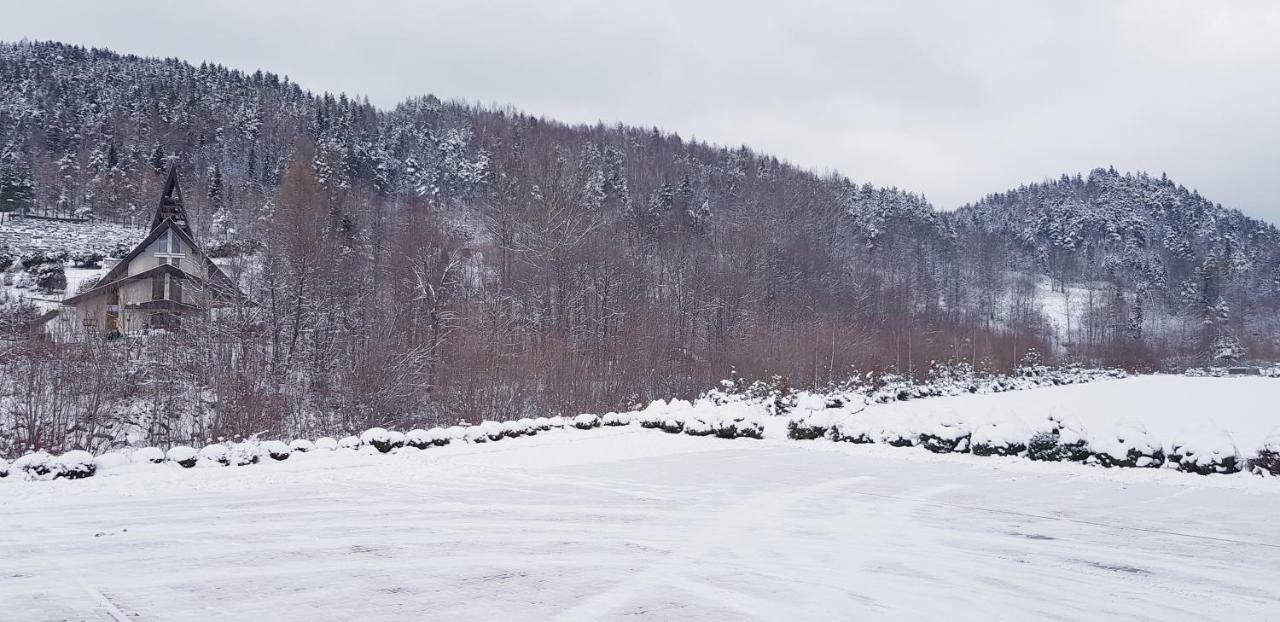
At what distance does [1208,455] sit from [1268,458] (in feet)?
2.40

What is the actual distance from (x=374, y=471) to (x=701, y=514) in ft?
17.9

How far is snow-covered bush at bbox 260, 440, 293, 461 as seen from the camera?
11484 millimetres

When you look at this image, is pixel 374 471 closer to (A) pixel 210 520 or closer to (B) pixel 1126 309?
(A) pixel 210 520

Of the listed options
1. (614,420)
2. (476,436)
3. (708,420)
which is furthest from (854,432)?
(476,436)

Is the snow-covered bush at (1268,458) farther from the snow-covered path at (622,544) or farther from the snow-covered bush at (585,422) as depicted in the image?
the snow-covered bush at (585,422)

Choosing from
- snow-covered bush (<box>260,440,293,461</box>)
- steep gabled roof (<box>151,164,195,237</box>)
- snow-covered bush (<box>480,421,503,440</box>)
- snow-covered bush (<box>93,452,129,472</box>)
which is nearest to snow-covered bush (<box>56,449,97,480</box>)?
snow-covered bush (<box>93,452,129,472</box>)

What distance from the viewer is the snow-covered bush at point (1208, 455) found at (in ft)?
38.3

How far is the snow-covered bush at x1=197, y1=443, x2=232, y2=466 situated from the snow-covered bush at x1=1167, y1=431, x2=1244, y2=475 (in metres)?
14.8

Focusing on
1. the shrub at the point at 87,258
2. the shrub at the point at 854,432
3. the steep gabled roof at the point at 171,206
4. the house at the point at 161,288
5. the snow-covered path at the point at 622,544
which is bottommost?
the snow-covered path at the point at 622,544

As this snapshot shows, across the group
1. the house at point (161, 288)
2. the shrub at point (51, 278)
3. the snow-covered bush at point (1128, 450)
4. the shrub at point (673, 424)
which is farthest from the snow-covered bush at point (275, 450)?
the shrub at point (51, 278)

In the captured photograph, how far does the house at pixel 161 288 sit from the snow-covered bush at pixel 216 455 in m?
13.9

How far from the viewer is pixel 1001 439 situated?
1416cm

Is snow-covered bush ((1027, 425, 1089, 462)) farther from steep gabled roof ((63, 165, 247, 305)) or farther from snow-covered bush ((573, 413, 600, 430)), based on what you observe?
steep gabled roof ((63, 165, 247, 305))

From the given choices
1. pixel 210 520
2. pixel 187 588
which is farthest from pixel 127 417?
pixel 187 588
